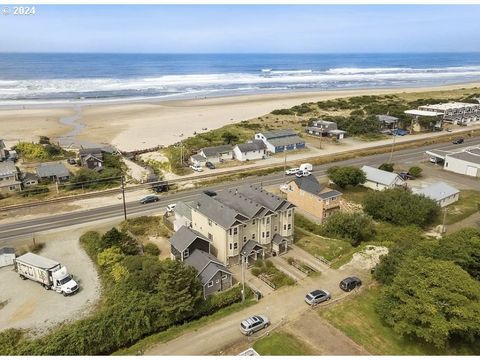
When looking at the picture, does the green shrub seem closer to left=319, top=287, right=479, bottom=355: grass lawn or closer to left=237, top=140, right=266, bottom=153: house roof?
left=319, top=287, right=479, bottom=355: grass lawn

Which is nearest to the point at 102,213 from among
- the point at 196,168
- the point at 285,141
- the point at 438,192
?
the point at 196,168

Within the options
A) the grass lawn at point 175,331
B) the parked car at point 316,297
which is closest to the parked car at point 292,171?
the parked car at point 316,297

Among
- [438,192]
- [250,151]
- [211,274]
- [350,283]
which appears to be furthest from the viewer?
[250,151]

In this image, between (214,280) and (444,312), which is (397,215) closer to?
(444,312)

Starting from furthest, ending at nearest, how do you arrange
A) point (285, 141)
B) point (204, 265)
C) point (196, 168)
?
point (285, 141) → point (196, 168) → point (204, 265)

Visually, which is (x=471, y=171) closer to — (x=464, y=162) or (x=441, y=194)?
(x=464, y=162)

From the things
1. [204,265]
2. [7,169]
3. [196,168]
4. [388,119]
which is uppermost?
[388,119]
